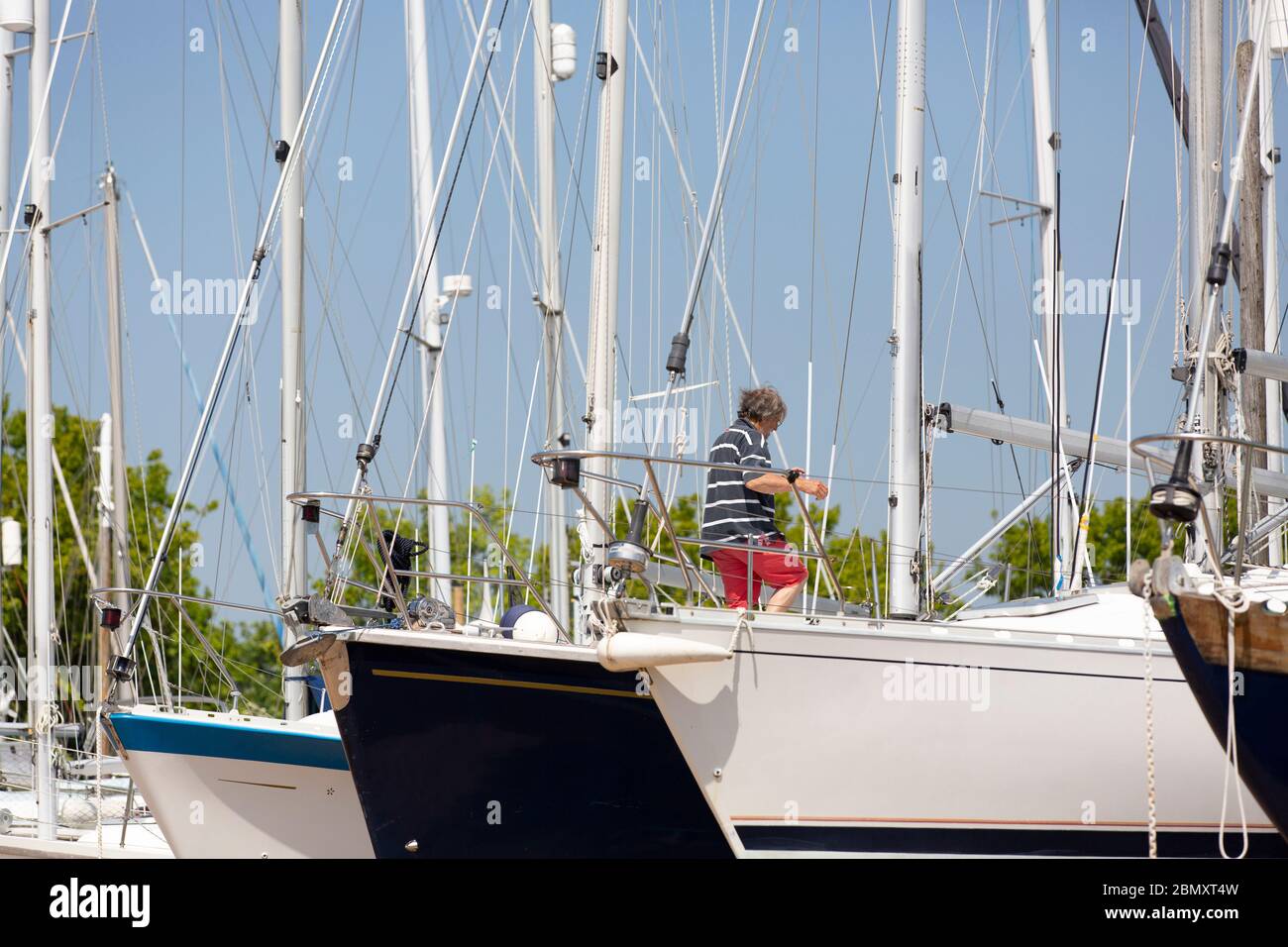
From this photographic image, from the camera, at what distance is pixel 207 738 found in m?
10.5

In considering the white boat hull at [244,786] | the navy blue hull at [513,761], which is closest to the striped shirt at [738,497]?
the navy blue hull at [513,761]

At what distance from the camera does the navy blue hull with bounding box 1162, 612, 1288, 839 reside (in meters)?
7.04

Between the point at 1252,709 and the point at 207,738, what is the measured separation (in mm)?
6632

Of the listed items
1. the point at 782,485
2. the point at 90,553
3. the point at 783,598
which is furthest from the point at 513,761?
the point at 90,553

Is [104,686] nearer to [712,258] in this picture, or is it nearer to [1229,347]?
[712,258]

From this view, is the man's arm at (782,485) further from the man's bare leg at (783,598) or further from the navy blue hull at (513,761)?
the navy blue hull at (513,761)

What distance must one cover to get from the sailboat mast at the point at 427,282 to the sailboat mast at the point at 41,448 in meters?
3.55

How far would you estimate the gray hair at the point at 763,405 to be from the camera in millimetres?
9250

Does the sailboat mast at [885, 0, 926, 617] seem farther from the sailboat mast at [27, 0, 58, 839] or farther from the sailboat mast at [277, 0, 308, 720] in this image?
the sailboat mast at [27, 0, 58, 839]

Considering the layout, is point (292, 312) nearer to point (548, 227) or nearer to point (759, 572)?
point (548, 227)

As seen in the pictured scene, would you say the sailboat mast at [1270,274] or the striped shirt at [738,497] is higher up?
the sailboat mast at [1270,274]

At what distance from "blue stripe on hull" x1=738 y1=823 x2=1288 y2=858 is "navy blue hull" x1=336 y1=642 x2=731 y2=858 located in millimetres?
348
